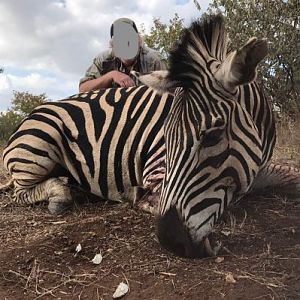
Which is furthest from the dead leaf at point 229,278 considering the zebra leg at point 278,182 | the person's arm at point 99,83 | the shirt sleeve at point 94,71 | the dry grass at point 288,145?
the shirt sleeve at point 94,71

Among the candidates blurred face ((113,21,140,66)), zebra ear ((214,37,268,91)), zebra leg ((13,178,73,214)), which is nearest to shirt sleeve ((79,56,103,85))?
blurred face ((113,21,140,66))

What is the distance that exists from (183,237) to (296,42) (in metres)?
7.23

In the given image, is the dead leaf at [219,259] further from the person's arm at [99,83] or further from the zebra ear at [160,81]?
the person's arm at [99,83]

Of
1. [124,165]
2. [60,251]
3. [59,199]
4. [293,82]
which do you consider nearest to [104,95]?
[124,165]

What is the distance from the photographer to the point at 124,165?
3068 millimetres

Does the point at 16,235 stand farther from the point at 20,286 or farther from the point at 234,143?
the point at 234,143

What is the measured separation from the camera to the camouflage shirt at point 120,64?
13.7 ft

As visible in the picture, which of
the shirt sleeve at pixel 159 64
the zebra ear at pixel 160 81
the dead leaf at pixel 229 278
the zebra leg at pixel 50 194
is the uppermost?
the shirt sleeve at pixel 159 64

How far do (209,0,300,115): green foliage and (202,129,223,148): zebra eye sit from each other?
21.4 feet

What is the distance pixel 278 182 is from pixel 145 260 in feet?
3.94

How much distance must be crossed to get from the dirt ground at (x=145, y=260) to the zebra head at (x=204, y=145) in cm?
15

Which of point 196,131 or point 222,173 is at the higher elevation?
point 196,131

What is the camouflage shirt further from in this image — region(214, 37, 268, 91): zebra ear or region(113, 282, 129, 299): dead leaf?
region(113, 282, 129, 299): dead leaf

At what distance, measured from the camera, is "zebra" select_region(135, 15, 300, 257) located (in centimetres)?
199
